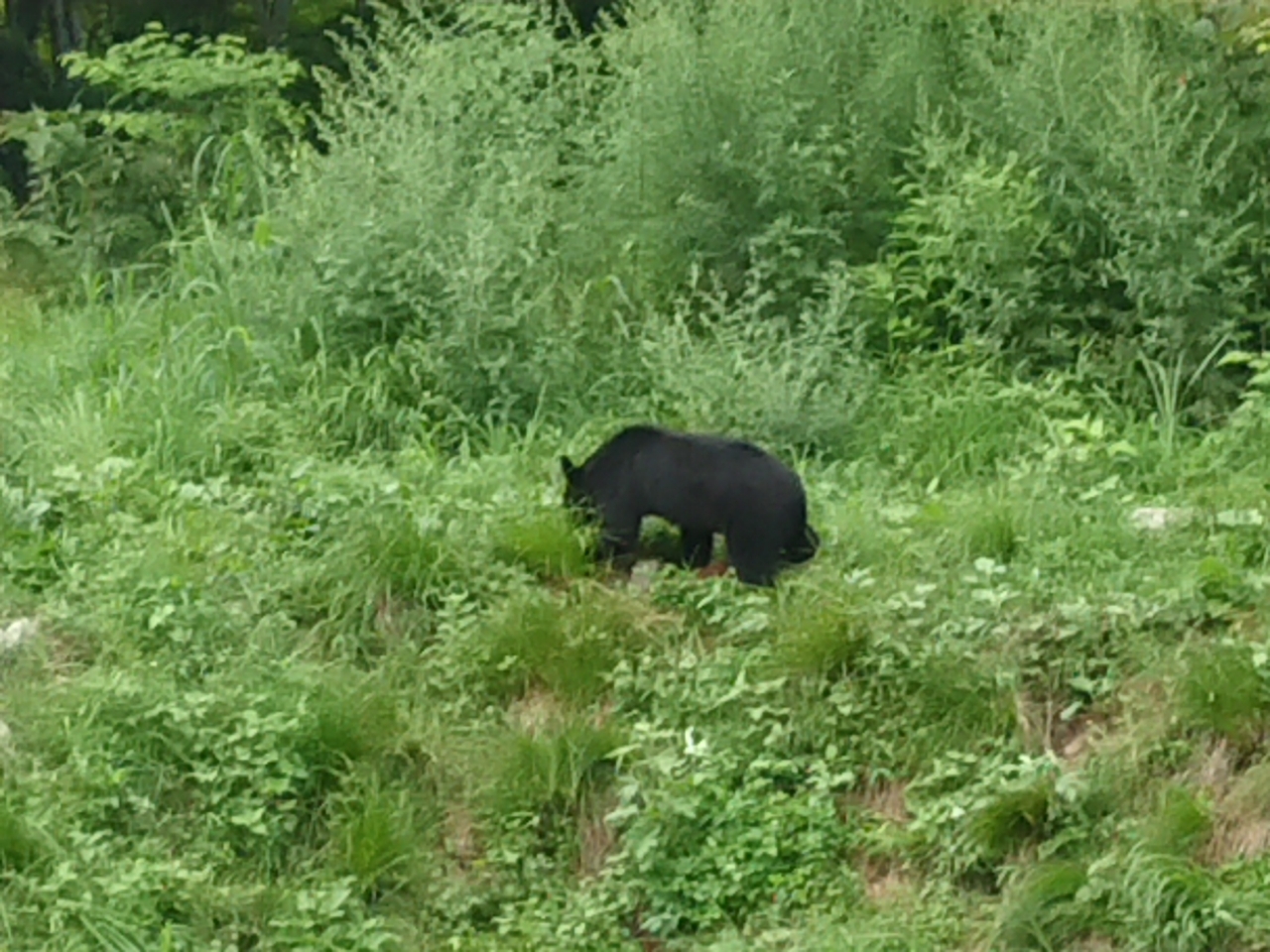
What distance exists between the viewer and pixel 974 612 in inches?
251

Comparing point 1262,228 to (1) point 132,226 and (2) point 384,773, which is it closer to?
(2) point 384,773

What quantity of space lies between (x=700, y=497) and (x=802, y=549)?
375 millimetres

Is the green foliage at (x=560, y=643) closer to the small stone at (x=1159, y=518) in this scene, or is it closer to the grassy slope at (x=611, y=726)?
the grassy slope at (x=611, y=726)

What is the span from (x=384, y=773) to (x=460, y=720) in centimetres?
32

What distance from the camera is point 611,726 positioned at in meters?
6.23

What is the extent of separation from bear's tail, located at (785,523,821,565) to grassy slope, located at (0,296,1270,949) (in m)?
0.07

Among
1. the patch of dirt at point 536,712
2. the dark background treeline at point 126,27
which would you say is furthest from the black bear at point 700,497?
the dark background treeline at point 126,27

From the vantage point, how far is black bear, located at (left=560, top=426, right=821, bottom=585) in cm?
678

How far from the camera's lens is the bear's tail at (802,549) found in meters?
6.86

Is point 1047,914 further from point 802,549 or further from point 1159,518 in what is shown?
point 1159,518

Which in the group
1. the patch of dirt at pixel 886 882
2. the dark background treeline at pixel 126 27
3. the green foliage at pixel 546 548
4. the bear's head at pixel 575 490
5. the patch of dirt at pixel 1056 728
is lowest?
the dark background treeline at pixel 126 27

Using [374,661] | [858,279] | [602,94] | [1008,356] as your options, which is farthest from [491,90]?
[374,661]

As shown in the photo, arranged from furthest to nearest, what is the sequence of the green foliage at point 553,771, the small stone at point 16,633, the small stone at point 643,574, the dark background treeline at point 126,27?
the dark background treeline at point 126,27 < the small stone at point 643,574 < the small stone at point 16,633 < the green foliage at point 553,771

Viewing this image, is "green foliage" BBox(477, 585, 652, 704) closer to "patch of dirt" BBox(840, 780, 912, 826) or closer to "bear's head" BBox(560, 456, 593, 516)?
"bear's head" BBox(560, 456, 593, 516)
